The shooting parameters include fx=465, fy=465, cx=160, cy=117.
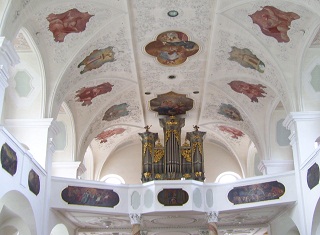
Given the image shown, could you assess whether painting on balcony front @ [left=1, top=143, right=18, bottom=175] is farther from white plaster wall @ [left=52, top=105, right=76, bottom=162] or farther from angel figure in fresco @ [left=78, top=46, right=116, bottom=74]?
white plaster wall @ [left=52, top=105, right=76, bottom=162]

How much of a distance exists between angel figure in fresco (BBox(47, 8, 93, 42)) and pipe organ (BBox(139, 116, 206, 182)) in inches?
337

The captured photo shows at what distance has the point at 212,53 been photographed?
1859 centimetres

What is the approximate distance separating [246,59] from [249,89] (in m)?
2.53

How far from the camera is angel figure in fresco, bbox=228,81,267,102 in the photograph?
20153 millimetres

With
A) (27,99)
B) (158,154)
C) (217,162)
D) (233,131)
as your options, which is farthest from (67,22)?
(217,162)

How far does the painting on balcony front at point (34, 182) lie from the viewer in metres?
15.0

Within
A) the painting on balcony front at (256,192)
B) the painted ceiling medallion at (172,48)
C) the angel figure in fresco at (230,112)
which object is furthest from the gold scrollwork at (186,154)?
the painted ceiling medallion at (172,48)

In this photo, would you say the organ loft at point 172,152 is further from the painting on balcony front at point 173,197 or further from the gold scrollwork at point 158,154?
the painting on balcony front at point 173,197

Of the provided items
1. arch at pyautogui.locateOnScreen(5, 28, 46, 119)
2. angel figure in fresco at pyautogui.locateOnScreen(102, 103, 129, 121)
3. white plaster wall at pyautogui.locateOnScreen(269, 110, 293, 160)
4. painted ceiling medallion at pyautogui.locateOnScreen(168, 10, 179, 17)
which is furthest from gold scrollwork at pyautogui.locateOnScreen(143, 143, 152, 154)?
painted ceiling medallion at pyautogui.locateOnScreen(168, 10, 179, 17)

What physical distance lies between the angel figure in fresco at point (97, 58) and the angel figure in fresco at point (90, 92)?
185 cm

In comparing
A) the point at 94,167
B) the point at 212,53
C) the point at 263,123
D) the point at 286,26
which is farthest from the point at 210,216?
the point at 94,167

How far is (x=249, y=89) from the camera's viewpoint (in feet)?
67.3

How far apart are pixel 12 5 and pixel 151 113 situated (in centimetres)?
1270

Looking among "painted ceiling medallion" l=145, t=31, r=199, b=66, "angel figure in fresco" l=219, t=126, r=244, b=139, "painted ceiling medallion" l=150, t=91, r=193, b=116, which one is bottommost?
"angel figure in fresco" l=219, t=126, r=244, b=139
